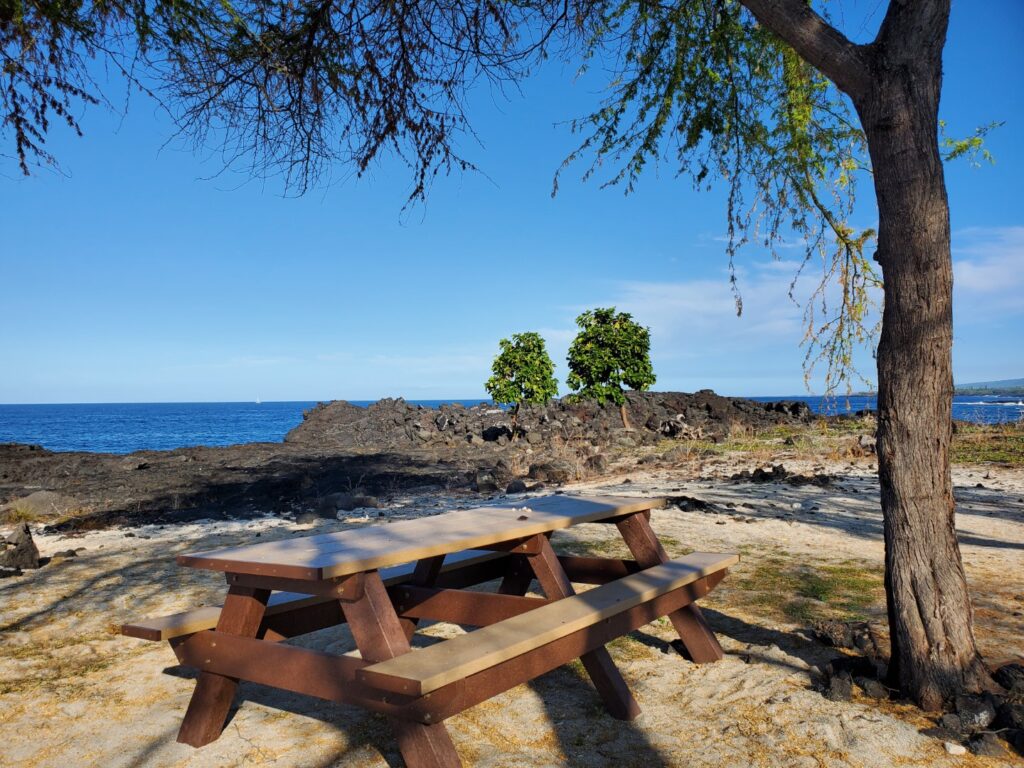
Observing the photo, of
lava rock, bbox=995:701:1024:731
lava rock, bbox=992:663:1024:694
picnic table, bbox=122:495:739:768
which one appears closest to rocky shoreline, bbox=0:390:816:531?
picnic table, bbox=122:495:739:768

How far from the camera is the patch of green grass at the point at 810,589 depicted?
4.63 m

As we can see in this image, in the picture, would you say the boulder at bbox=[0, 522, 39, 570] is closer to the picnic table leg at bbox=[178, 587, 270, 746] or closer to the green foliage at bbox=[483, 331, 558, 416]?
the picnic table leg at bbox=[178, 587, 270, 746]

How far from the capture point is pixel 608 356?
22.8 metres

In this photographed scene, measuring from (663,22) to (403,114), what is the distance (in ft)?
6.81

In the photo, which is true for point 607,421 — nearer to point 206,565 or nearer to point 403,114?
point 403,114

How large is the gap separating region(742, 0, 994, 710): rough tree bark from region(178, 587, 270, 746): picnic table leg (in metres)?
2.70

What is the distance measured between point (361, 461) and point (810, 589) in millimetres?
13548

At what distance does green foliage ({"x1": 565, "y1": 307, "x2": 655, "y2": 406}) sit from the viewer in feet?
74.4

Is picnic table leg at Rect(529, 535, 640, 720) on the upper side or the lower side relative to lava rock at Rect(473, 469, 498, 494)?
upper

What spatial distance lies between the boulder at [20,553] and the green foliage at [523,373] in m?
17.0

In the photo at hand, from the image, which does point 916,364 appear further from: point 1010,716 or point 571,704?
point 571,704

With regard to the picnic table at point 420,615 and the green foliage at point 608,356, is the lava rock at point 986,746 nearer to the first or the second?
the picnic table at point 420,615

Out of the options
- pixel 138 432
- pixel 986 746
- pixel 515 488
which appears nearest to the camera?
pixel 986 746

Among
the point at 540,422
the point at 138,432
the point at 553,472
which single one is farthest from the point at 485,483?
the point at 138,432
